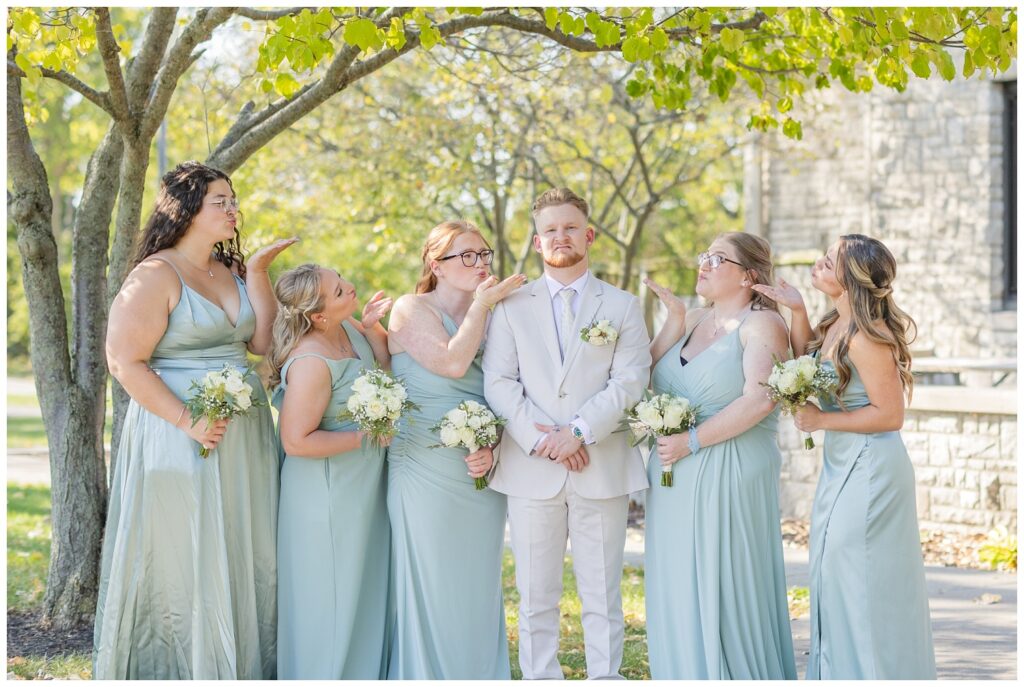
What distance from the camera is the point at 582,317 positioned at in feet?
16.6

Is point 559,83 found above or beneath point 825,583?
above

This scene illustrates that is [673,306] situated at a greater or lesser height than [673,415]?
greater

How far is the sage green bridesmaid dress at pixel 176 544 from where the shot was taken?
15.6 ft

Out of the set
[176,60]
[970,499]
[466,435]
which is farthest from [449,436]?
[970,499]

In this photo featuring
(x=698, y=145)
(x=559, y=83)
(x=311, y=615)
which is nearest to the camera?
(x=311, y=615)

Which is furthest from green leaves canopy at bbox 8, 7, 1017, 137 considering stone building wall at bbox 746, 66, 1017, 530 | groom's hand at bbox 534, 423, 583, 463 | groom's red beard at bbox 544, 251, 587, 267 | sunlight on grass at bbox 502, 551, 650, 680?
stone building wall at bbox 746, 66, 1017, 530

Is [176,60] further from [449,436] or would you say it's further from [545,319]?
[449,436]

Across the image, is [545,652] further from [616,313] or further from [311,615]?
[616,313]

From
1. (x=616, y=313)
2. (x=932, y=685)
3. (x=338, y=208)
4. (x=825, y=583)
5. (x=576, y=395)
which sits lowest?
(x=932, y=685)

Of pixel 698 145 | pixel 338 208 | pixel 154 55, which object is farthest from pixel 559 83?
pixel 154 55

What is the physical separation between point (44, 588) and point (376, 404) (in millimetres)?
4359

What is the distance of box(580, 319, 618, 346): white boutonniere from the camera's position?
491 cm

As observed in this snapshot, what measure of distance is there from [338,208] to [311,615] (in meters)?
11.2

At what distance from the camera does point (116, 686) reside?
467 cm
